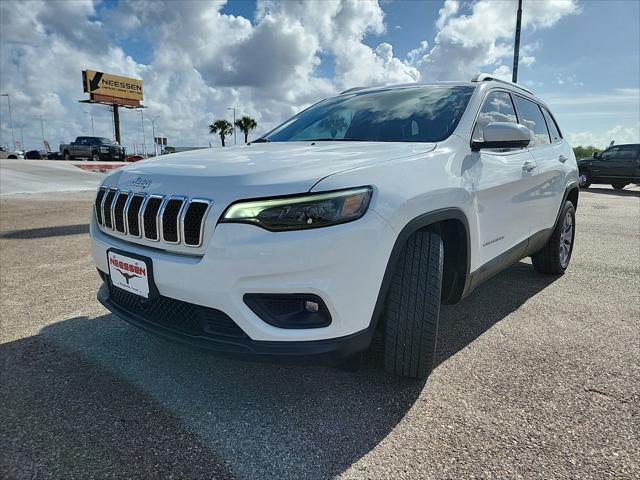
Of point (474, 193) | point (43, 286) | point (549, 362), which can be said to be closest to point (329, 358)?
point (474, 193)

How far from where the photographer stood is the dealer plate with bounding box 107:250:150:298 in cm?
194

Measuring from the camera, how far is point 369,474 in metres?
1.63

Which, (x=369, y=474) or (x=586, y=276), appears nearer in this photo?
(x=369, y=474)

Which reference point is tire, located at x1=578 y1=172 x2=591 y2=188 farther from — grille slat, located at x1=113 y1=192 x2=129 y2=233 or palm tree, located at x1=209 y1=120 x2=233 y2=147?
palm tree, located at x1=209 y1=120 x2=233 y2=147

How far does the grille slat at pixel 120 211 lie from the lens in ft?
6.93

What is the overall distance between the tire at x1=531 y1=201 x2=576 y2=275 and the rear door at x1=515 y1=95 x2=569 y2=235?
0.65ft

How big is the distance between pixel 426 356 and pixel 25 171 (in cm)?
1632

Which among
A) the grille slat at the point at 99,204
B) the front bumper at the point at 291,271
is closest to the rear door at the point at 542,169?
the front bumper at the point at 291,271

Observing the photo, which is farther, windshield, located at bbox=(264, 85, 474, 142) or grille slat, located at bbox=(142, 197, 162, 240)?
windshield, located at bbox=(264, 85, 474, 142)

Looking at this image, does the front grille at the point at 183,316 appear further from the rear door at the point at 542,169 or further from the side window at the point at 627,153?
the side window at the point at 627,153

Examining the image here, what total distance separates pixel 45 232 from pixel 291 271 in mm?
5809

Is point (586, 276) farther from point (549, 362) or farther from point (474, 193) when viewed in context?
point (474, 193)

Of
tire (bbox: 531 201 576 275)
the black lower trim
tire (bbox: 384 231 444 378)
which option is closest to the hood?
tire (bbox: 384 231 444 378)

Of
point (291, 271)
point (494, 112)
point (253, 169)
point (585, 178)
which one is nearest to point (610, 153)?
point (585, 178)
